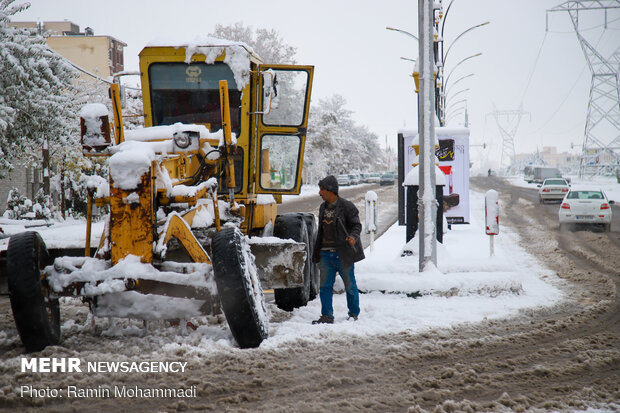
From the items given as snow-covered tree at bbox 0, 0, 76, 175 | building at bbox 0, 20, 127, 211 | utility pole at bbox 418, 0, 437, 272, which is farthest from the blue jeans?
building at bbox 0, 20, 127, 211

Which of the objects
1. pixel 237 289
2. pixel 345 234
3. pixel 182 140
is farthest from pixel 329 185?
pixel 237 289

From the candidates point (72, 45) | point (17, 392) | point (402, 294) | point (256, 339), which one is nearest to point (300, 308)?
point (402, 294)

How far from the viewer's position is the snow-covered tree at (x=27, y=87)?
19656 mm

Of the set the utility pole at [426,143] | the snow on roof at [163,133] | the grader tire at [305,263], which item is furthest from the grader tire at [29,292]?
the utility pole at [426,143]

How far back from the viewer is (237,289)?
5.66 meters

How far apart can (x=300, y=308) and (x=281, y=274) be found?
162 cm

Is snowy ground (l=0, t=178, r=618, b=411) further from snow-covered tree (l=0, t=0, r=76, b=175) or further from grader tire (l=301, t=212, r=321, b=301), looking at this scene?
snow-covered tree (l=0, t=0, r=76, b=175)

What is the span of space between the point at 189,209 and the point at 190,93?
6.79ft

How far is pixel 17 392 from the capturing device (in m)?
4.91

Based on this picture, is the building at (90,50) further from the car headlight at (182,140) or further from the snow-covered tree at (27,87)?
the car headlight at (182,140)

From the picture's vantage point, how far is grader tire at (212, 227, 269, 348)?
5.67 m

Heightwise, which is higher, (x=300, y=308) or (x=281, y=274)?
(x=281, y=274)

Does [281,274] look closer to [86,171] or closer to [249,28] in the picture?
[86,171]

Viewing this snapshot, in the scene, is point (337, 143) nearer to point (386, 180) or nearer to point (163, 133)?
point (386, 180)
